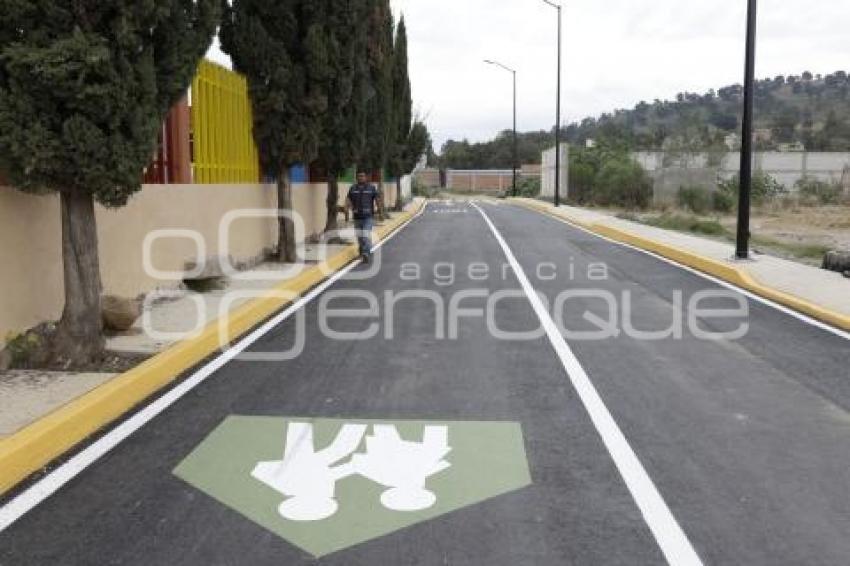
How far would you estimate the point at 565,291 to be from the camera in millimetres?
13594

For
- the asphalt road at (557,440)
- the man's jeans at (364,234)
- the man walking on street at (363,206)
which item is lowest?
the asphalt road at (557,440)

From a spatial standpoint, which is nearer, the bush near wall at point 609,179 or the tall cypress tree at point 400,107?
the tall cypress tree at point 400,107

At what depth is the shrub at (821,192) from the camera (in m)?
48.5

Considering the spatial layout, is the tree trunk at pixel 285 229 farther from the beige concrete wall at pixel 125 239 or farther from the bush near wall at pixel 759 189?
the bush near wall at pixel 759 189

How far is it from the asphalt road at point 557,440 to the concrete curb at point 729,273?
40cm

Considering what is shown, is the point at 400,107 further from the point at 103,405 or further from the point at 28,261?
the point at 103,405

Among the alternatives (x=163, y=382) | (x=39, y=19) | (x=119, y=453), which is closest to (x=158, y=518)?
(x=119, y=453)

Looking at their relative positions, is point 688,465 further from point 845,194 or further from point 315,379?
point 845,194

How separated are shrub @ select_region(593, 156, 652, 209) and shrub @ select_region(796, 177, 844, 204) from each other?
351 inches

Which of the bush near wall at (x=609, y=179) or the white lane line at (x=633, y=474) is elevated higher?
the bush near wall at (x=609, y=179)

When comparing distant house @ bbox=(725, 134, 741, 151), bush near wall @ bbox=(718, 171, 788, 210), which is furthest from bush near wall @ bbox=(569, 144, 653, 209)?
distant house @ bbox=(725, 134, 741, 151)

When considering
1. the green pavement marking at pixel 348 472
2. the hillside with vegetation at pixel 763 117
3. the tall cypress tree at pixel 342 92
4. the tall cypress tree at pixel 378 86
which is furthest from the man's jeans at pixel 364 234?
the hillside with vegetation at pixel 763 117

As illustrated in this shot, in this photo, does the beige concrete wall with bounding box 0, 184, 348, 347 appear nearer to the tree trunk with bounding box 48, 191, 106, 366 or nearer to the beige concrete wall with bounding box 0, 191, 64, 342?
the beige concrete wall with bounding box 0, 191, 64, 342

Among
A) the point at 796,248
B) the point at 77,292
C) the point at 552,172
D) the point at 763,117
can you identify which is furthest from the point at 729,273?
the point at 763,117
